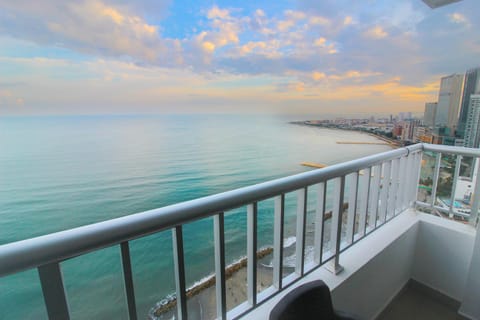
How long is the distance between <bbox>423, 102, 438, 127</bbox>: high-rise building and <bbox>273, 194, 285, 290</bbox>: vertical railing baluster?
180 centimetres

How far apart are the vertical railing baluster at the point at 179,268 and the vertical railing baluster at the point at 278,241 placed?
18.5 inches

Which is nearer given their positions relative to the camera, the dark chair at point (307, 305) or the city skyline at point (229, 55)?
the dark chair at point (307, 305)

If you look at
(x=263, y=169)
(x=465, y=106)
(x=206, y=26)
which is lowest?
(x=263, y=169)

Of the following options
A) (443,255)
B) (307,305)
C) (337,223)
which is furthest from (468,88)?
(307,305)

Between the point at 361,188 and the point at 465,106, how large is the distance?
3.72ft

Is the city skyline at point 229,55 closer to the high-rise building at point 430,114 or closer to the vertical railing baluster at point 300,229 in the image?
the high-rise building at point 430,114

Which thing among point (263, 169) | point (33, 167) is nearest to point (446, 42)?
point (263, 169)

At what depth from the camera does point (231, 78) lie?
328 cm

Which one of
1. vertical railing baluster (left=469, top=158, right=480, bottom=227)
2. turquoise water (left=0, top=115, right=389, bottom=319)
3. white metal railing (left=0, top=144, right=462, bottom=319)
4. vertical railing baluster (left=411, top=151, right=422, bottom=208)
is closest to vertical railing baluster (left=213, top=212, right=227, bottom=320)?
white metal railing (left=0, top=144, right=462, bottom=319)

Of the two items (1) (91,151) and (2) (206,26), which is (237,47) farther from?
(1) (91,151)

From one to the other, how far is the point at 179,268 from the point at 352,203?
3.88 ft

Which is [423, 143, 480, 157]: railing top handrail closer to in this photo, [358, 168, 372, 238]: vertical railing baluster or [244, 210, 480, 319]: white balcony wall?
[244, 210, 480, 319]: white balcony wall

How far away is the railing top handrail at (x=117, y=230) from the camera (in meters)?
0.44

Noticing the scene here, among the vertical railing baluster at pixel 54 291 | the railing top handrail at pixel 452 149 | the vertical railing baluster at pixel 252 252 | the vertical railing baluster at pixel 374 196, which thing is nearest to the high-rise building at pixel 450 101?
the railing top handrail at pixel 452 149
